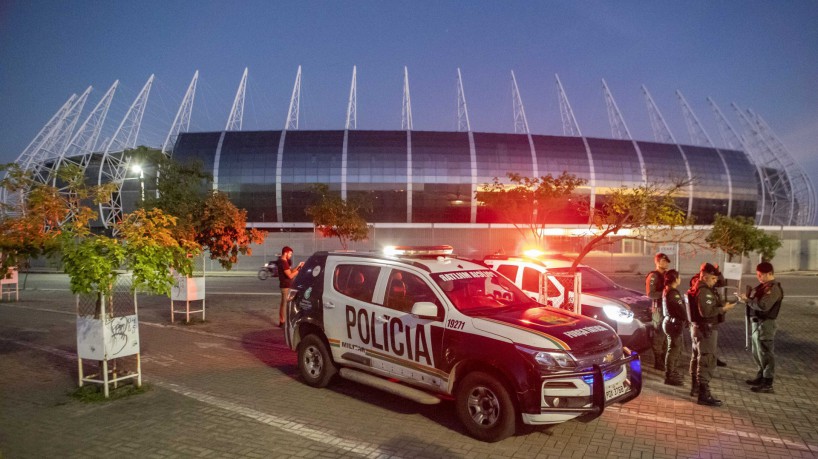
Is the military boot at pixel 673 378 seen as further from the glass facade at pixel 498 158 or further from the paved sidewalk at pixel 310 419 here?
the glass facade at pixel 498 158

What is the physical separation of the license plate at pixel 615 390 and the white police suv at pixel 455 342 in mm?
10

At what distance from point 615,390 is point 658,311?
12.8 feet

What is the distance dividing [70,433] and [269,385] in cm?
245

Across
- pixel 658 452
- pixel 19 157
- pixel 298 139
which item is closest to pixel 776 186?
pixel 298 139

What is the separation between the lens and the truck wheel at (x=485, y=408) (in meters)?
4.98

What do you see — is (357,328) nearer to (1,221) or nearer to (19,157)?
(1,221)

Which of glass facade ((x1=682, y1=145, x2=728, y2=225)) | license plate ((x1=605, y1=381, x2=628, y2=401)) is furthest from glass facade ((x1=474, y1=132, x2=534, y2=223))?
license plate ((x1=605, y1=381, x2=628, y2=401))

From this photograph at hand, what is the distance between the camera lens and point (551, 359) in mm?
4898

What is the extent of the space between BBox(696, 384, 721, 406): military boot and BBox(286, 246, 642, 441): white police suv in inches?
59.3

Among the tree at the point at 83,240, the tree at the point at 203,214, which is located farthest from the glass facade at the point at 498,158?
the tree at the point at 83,240

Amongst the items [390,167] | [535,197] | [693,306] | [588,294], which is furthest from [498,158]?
[693,306]

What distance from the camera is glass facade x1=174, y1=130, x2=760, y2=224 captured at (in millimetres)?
48375

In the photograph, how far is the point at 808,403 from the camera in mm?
6551

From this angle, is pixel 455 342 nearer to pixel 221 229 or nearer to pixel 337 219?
pixel 221 229
